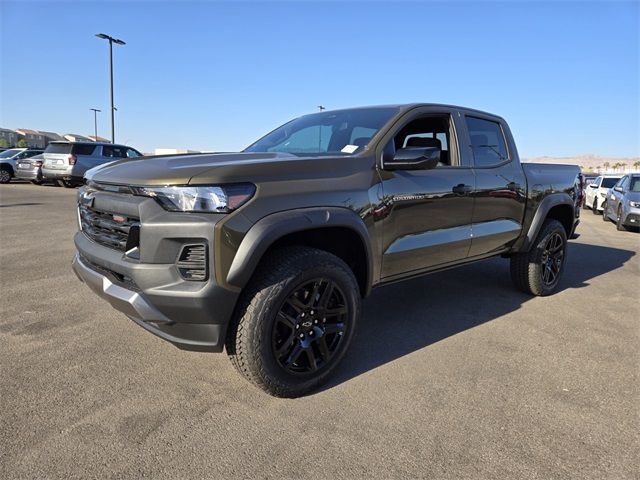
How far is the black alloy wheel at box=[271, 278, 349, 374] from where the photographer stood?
8.79 ft

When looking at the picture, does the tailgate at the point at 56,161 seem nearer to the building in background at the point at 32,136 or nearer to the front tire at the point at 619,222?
the front tire at the point at 619,222

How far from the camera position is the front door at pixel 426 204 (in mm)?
3217

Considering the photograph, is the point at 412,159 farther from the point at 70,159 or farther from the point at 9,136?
the point at 9,136

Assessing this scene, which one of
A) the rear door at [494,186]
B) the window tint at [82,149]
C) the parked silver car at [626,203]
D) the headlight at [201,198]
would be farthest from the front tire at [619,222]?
the window tint at [82,149]

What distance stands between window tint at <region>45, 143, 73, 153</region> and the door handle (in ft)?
52.6

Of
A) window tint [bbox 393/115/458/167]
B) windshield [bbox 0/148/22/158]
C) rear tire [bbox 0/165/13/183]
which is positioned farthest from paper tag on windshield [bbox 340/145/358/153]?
windshield [bbox 0/148/22/158]

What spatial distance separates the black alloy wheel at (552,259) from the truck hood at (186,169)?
339 cm

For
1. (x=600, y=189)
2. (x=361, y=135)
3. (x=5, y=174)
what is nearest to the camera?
(x=361, y=135)

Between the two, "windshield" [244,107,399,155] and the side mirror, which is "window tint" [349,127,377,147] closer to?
"windshield" [244,107,399,155]

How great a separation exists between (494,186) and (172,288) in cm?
308

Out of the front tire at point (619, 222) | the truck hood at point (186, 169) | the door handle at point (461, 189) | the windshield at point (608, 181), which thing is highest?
the truck hood at point (186, 169)

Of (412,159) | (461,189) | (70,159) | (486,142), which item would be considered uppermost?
(486,142)

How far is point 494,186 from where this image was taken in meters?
4.18

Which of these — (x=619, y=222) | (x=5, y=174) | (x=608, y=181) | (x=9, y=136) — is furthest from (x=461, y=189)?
(x=9, y=136)
